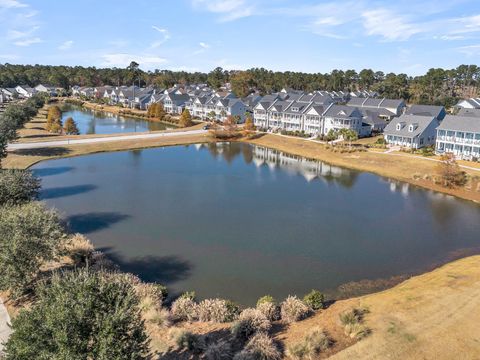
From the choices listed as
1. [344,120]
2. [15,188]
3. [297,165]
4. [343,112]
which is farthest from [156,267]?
[343,112]

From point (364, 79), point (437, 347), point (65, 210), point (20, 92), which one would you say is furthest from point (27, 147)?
point (364, 79)

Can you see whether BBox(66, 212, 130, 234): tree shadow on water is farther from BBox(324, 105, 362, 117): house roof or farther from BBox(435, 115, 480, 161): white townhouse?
BBox(324, 105, 362, 117): house roof

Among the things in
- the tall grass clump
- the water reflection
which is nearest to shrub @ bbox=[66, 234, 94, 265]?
the tall grass clump

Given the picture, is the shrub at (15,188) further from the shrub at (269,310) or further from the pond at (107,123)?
the pond at (107,123)

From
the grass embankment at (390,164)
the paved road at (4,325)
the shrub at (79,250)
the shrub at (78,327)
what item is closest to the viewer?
the shrub at (78,327)

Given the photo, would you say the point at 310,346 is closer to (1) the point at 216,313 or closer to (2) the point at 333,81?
(1) the point at 216,313

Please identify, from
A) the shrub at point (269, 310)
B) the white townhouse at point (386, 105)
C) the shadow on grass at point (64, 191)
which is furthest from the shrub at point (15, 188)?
the white townhouse at point (386, 105)
